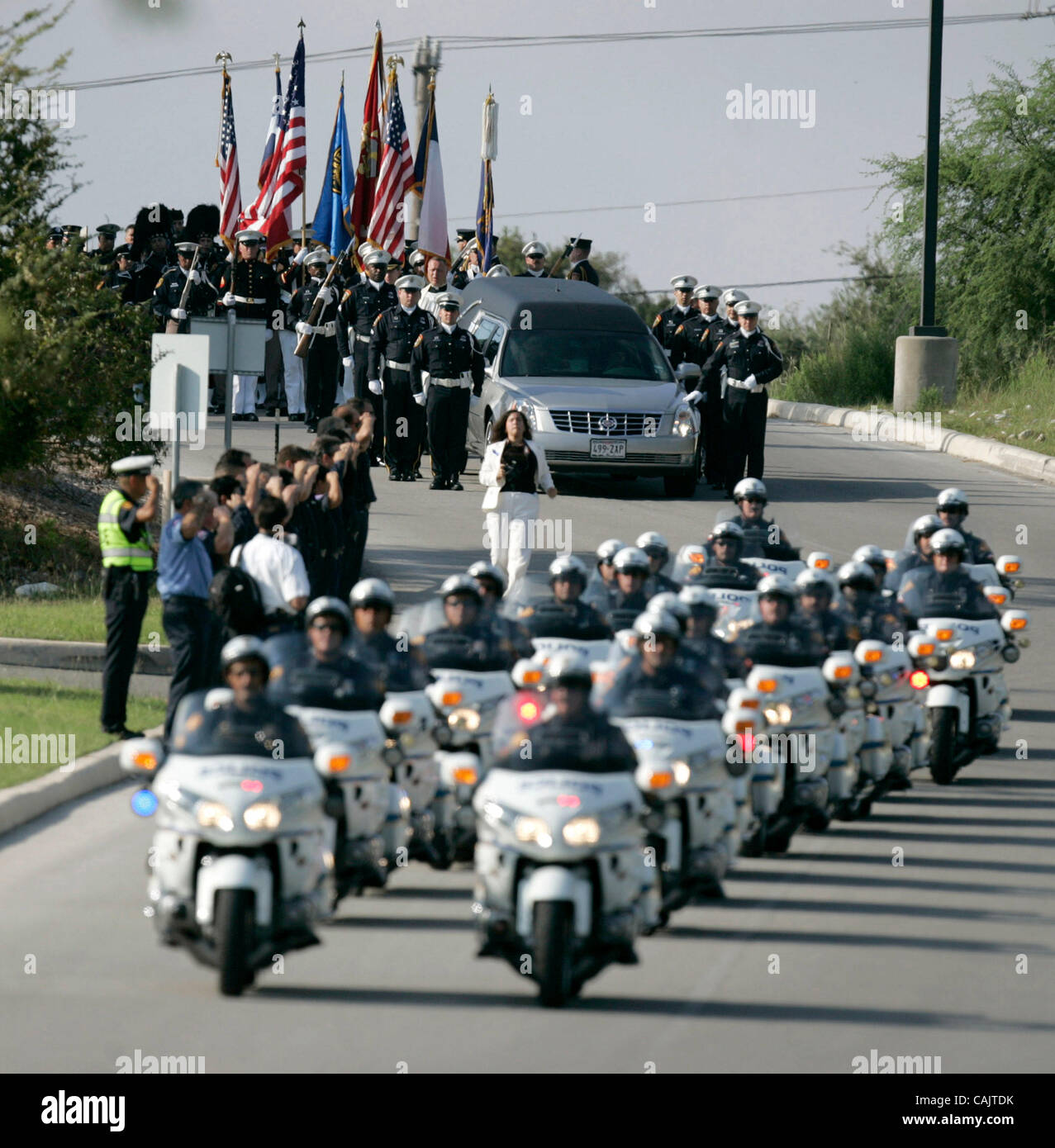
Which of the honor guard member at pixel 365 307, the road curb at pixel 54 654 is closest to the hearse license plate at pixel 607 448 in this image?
the honor guard member at pixel 365 307

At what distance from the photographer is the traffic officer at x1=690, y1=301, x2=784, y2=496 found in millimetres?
25188

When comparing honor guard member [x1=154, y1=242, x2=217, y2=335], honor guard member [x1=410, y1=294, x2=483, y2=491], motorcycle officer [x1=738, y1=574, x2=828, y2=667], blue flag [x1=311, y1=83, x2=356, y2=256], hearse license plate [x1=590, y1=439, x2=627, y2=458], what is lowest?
motorcycle officer [x1=738, y1=574, x2=828, y2=667]

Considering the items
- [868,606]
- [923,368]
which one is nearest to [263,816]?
[868,606]

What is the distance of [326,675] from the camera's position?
1060 centimetres

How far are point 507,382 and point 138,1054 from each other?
1767 centimetres

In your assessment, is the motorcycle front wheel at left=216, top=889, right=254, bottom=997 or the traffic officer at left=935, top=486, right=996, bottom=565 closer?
the motorcycle front wheel at left=216, top=889, right=254, bottom=997

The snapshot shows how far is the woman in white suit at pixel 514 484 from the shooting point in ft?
60.8

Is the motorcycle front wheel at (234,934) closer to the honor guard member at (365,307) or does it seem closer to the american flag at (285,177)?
the honor guard member at (365,307)

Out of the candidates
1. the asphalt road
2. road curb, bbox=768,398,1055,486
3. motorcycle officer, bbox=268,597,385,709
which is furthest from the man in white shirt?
road curb, bbox=768,398,1055,486

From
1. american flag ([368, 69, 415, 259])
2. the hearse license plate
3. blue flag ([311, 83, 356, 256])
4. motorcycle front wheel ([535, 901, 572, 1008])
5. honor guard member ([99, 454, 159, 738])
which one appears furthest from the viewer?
blue flag ([311, 83, 356, 256])

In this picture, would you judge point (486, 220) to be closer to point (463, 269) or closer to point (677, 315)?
point (463, 269)

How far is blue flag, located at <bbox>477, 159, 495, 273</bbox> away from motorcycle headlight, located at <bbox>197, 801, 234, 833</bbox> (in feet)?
86.9

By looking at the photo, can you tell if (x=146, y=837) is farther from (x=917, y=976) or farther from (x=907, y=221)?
(x=907, y=221)

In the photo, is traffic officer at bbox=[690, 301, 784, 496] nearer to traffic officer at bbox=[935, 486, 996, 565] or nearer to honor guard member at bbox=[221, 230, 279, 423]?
honor guard member at bbox=[221, 230, 279, 423]
